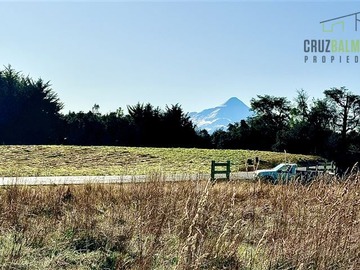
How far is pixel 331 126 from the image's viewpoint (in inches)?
2046

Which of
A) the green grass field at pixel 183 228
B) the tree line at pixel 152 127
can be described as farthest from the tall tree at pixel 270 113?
the green grass field at pixel 183 228

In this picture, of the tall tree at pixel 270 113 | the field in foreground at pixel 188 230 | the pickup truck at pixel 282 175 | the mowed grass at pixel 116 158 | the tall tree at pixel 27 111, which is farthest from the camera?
the tall tree at pixel 270 113

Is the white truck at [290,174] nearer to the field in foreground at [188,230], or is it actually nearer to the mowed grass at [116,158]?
the field in foreground at [188,230]

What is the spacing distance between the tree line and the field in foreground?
31.6 meters

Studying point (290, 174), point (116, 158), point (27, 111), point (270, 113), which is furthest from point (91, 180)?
point (270, 113)

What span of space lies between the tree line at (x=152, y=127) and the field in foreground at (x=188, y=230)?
104ft

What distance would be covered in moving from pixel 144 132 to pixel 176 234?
127ft

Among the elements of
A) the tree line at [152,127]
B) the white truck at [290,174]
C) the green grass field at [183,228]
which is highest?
the tree line at [152,127]

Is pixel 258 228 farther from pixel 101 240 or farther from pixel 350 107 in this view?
pixel 350 107

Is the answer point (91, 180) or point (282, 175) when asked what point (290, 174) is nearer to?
point (282, 175)

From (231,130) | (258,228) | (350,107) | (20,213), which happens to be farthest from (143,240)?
(350,107)

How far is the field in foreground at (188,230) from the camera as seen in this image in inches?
151

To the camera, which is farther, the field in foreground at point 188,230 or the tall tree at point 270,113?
the tall tree at point 270,113

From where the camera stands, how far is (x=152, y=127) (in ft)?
144
